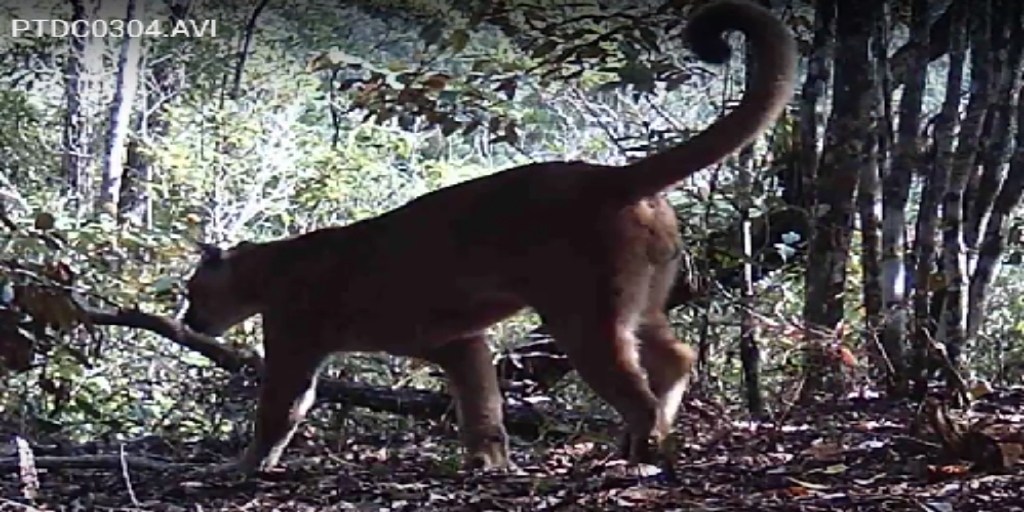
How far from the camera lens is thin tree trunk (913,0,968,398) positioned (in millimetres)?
4164

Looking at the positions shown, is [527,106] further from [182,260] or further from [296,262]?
[296,262]

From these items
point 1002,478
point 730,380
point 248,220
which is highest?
point 248,220

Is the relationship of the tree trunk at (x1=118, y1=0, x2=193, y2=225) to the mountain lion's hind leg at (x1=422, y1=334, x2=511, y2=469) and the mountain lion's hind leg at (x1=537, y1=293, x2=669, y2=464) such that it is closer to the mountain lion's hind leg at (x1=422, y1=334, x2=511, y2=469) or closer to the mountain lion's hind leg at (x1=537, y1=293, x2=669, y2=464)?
the mountain lion's hind leg at (x1=422, y1=334, x2=511, y2=469)

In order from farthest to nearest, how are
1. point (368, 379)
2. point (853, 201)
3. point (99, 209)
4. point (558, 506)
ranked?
point (99, 209) < point (368, 379) < point (853, 201) < point (558, 506)

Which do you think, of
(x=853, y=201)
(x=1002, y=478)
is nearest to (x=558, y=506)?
(x=1002, y=478)

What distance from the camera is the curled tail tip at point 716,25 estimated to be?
3.28m

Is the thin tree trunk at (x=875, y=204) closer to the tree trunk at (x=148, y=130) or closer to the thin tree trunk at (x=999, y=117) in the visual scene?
the thin tree trunk at (x=999, y=117)

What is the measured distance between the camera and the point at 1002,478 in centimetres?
270

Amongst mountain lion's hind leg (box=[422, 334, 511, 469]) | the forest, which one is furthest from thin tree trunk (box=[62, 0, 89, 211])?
mountain lion's hind leg (box=[422, 334, 511, 469])

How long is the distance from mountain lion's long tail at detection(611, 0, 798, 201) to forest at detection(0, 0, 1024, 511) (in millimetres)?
163

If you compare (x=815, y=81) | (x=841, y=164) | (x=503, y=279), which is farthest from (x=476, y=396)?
(x=815, y=81)

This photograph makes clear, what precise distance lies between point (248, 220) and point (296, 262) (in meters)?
3.45

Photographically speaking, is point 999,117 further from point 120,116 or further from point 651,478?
point 120,116

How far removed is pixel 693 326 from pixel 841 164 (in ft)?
2.47
